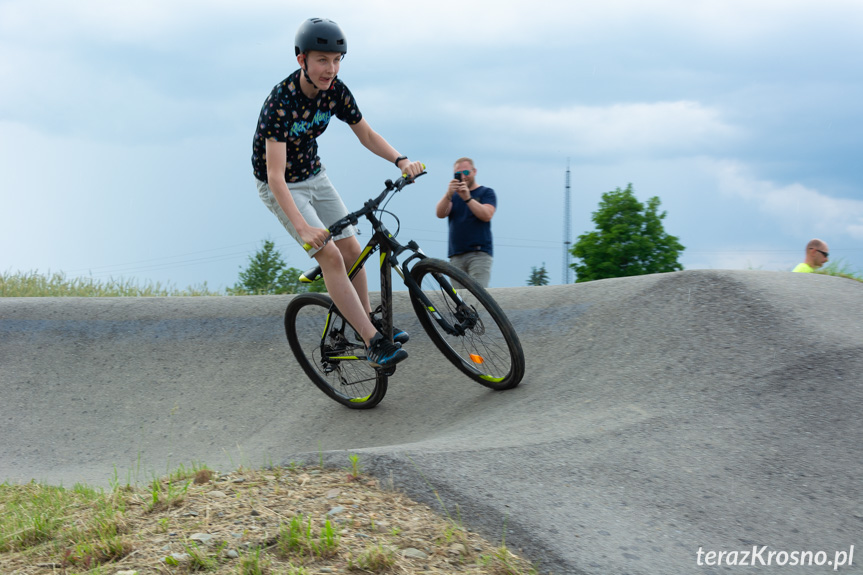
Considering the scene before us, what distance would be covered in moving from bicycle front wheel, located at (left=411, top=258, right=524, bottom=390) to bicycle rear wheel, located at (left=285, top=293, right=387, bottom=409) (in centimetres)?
62

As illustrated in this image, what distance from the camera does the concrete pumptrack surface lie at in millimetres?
3338

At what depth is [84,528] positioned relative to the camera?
3287mm

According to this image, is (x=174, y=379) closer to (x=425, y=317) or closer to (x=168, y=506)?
(x=425, y=317)

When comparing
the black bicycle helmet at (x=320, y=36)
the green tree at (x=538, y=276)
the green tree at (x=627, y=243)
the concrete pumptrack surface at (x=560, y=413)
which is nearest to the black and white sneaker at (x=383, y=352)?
the concrete pumptrack surface at (x=560, y=413)

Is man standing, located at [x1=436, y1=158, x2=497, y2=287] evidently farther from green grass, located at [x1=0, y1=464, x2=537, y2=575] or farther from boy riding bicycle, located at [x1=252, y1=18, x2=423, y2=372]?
green grass, located at [x1=0, y1=464, x2=537, y2=575]

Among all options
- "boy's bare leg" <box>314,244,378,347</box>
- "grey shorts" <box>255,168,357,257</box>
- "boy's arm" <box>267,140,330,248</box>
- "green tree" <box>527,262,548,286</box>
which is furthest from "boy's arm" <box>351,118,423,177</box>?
"green tree" <box>527,262,548,286</box>

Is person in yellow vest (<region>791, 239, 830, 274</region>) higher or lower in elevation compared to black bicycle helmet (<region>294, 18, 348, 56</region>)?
lower

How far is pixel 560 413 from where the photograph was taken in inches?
189

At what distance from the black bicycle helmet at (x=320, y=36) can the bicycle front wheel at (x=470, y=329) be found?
162 cm

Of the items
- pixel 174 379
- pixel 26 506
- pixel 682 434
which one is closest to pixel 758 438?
pixel 682 434

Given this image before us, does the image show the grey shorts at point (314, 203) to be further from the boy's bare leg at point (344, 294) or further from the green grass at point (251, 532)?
the green grass at point (251, 532)

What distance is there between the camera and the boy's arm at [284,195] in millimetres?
4652

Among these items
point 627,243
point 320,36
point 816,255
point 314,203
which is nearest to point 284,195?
point 314,203

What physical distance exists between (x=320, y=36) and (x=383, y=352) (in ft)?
7.24
